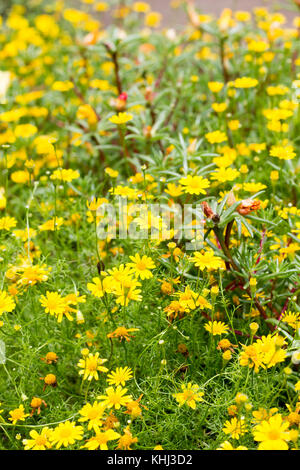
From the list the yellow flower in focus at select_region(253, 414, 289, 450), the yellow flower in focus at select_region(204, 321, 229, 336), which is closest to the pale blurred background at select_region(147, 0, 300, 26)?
the yellow flower in focus at select_region(204, 321, 229, 336)

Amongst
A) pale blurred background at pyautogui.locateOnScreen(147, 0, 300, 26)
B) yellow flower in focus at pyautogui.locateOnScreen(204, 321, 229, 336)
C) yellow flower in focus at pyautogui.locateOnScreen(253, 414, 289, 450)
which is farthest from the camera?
pale blurred background at pyautogui.locateOnScreen(147, 0, 300, 26)

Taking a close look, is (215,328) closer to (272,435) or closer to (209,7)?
(272,435)

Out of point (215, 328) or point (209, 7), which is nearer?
point (215, 328)

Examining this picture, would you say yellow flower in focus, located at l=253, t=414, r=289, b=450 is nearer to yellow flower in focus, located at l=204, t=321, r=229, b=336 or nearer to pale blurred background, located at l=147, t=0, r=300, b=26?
yellow flower in focus, located at l=204, t=321, r=229, b=336

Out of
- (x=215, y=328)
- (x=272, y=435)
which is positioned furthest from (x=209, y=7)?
(x=272, y=435)

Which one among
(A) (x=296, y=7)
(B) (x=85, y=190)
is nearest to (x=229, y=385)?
(B) (x=85, y=190)

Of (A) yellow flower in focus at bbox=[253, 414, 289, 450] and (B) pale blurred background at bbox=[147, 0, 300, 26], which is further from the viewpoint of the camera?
(B) pale blurred background at bbox=[147, 0, 300, 26]

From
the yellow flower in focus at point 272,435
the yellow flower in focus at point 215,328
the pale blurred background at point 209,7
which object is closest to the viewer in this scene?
the yellow flower in focus at point 272,435

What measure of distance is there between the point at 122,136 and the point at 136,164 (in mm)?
199

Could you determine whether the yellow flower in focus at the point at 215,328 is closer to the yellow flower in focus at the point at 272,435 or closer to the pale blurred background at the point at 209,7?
the yellow flower in focus at the point at 272,435

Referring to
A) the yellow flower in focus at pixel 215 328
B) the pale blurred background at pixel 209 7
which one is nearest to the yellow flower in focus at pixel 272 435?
the yellow flower in focus at pixel 215 328

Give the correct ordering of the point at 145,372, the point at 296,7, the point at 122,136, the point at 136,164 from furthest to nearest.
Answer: the point at 296,7, the point at 136,164, the point at 122,136, the point at 145,372

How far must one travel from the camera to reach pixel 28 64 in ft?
9.25
